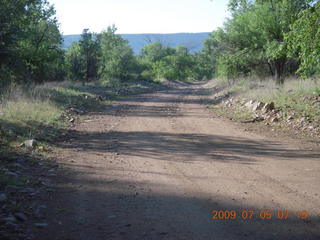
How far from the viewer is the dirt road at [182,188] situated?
12.4ft

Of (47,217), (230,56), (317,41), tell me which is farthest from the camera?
(230,56)

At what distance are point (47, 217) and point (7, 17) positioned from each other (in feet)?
35.8

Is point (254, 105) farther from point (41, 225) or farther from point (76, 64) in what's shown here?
point (76, 64)

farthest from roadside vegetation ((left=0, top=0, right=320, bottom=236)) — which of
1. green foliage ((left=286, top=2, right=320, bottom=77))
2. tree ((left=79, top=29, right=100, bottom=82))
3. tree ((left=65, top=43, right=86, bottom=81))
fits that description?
tree ((left=79, top=29, right=100, bottom=82))

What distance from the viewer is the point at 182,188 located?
5133mm

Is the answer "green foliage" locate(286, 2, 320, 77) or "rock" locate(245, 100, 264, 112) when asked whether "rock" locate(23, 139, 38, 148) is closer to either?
"green foliage" locate(286, 2, 320, 77)

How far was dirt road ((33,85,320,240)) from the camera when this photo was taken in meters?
3.78

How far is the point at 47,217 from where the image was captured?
408 centimetres

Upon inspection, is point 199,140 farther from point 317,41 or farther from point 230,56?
point 230,56

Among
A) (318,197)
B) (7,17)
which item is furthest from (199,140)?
(7,17)

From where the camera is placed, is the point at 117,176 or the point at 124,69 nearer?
the point at 117,176

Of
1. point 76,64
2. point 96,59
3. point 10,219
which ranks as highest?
point 96,59

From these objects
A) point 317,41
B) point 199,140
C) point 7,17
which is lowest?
point 199,140

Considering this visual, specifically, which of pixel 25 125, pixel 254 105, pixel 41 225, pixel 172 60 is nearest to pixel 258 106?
pixel 254 105
